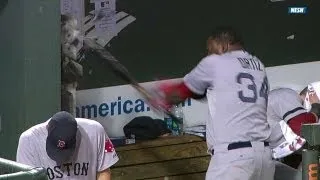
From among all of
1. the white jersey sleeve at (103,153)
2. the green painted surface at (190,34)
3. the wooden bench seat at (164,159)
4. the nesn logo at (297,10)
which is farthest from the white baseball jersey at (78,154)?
the nesn logo at (297,10)

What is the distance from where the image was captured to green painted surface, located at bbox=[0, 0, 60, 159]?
621 centimetres

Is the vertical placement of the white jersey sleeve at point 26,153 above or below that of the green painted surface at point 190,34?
below

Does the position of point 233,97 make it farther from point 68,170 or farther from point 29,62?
point 29,62

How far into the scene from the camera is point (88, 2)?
6.66 meters

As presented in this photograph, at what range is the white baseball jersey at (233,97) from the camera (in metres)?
5.33

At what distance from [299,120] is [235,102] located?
620 mm

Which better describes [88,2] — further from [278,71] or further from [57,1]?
[278,71]

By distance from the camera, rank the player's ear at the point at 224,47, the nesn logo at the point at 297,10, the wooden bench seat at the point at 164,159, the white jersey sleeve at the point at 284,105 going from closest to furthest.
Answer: the player's ear at the point at 224,47
the white jersey sleeve at the point at 284,105
the wooden bench seat at the point at 164,159
the nesn logo at the point at 297,10

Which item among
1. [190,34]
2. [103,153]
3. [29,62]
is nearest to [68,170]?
[103,153]

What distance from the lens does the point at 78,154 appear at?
14.6 feet

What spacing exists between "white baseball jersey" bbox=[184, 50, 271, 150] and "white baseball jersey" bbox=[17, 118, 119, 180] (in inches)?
39.5

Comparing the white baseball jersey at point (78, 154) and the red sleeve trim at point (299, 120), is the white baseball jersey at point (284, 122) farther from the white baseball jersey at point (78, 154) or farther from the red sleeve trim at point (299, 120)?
the white baseball jersey at point (78, 154)

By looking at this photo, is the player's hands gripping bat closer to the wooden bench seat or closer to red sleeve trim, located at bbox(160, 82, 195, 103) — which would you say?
the wooden bench seat

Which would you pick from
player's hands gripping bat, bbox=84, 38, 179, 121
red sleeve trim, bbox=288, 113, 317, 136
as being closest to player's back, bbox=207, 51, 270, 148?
red sleeve trim, bbox=288, 113, 317, 136
